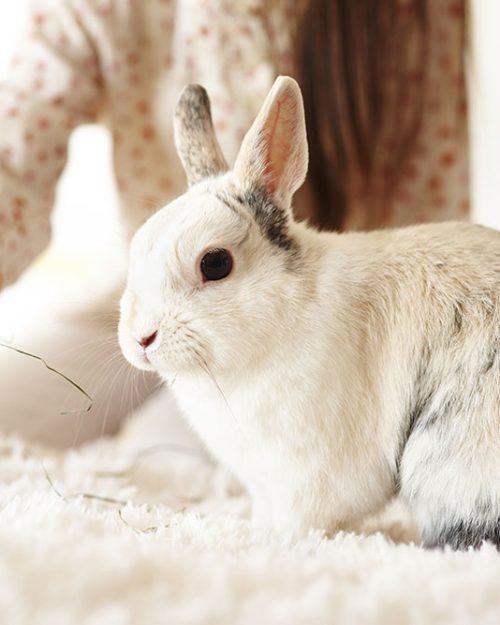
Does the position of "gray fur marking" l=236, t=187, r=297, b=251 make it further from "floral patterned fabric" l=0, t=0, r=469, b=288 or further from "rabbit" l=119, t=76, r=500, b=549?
"floral patterned fabric" l=0, t=0, r=469, b=288

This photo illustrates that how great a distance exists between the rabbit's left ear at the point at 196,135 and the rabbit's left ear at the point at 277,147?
0.09 m

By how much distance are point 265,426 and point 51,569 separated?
0.33m

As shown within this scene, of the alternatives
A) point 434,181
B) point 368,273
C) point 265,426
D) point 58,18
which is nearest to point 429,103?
point 434,181

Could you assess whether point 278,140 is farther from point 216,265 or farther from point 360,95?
point 360,95

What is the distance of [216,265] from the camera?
2.60ft

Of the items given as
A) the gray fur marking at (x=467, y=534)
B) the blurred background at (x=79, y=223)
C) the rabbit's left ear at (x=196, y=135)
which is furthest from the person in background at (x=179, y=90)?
the gray fur marking at (x=467, y=534)

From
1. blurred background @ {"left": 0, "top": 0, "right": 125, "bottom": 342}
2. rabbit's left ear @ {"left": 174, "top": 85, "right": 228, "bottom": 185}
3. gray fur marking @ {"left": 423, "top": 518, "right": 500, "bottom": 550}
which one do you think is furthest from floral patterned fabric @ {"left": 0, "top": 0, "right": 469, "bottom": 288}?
gray fur marking @ {"left": 423, "top": 518, "right": 500, "bottom": 550}

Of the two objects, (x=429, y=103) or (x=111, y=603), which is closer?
(x=111, y=603)

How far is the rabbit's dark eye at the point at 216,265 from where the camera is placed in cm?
79

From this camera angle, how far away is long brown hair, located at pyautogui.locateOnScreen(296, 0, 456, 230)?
1.48 metres

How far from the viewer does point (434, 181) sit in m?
1.68

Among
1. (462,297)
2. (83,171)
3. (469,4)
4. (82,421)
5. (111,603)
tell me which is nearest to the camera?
(111,603)

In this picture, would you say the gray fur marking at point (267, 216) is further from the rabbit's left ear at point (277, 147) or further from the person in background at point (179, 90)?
the person in background at point (179, 90)

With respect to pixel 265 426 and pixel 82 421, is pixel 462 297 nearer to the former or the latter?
pixel 265 426
